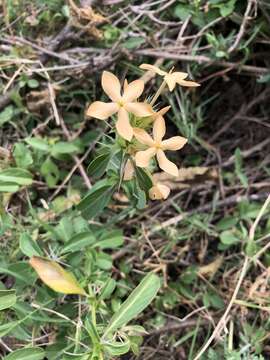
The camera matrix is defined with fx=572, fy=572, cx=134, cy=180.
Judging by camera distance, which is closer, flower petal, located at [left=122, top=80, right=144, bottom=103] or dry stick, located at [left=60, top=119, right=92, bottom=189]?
flower petal, located at [left=122, top=80, right=144, bottom=103]

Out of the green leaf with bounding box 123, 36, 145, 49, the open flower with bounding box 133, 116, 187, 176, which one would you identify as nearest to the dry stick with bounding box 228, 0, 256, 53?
the green leaf with bounding box 123, 36, 145, 49

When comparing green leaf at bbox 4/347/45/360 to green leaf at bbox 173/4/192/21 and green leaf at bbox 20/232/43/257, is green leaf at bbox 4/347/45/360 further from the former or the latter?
green leaf at bbox 173/4/192/21

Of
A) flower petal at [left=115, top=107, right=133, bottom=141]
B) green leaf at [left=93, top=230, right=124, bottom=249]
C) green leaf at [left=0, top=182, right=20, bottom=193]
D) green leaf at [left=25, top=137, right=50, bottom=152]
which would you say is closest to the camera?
flower petal at [left=115, top=107, right=133, bottom=141]

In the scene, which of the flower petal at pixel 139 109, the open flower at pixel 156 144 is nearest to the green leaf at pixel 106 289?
the open flower at pixel 156 144

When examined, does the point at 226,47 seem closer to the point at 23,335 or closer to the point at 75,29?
the point at 75,29

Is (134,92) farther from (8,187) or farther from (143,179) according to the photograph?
(8,187)

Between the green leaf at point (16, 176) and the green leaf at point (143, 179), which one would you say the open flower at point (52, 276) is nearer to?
Result: the green leaf at point (143, 179)

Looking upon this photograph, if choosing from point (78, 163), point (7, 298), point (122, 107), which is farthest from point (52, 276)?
point (78, 163)
